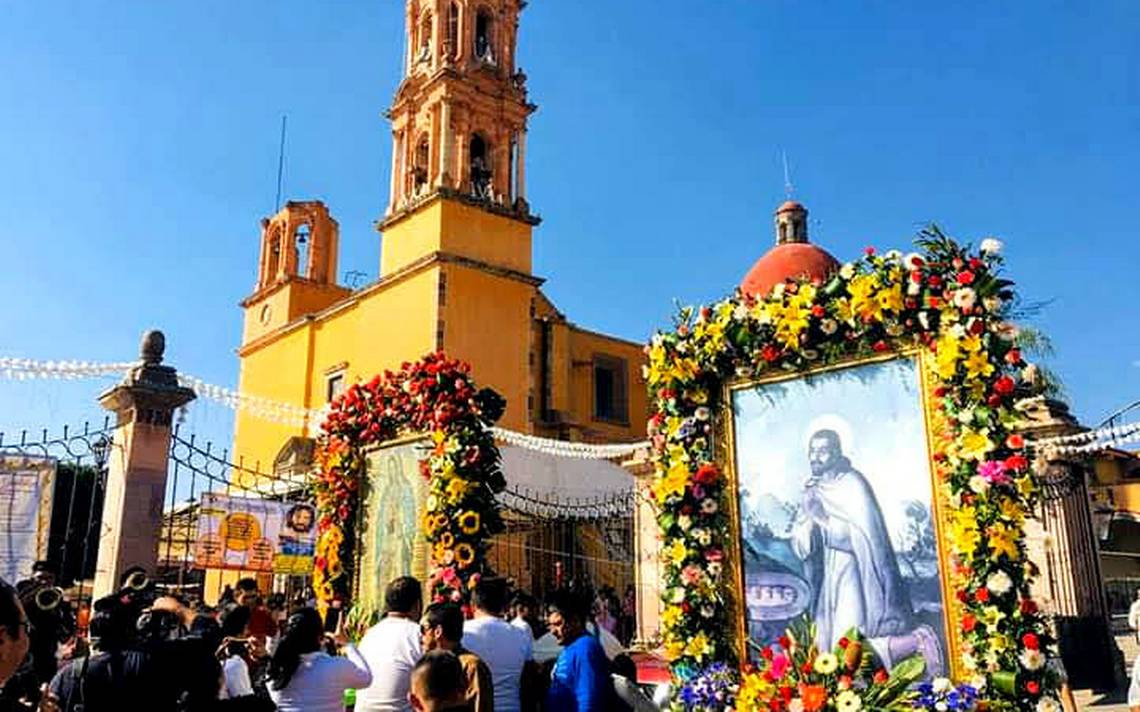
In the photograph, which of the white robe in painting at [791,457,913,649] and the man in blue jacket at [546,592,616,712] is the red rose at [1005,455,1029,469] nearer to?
the white robe in painting at [791,457,913,649]

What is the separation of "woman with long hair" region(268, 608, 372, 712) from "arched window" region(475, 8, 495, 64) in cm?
2647

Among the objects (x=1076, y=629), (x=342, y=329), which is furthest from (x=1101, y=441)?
(x=342, y=329)

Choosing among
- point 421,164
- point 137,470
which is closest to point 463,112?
point 421,164

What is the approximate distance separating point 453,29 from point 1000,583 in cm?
2654

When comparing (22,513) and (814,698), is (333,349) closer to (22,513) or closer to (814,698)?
(22,513)

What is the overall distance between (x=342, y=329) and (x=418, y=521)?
2191 cm

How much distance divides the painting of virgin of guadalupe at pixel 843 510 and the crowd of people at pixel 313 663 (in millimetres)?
1408

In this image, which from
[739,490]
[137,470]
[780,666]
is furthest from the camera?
[137,470]

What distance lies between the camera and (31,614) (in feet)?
15.5

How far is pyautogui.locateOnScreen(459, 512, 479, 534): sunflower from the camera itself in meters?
9.30

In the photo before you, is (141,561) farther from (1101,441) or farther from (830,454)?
(1101,441)

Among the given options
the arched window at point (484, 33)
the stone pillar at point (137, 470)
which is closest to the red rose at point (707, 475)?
the stone pillar at point (137, 470)

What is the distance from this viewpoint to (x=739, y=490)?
752cm

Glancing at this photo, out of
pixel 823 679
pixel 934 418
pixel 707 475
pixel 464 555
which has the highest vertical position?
pixel 934 418
